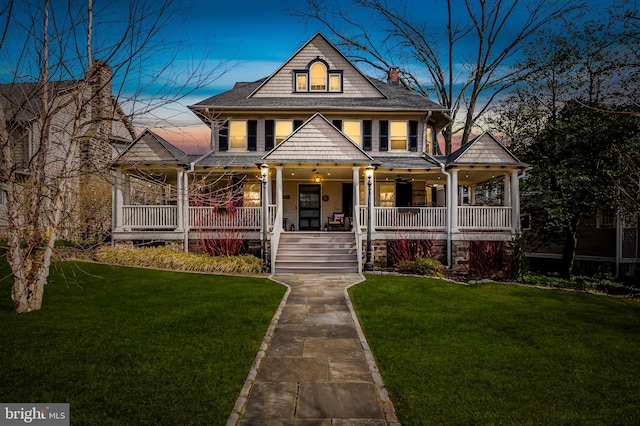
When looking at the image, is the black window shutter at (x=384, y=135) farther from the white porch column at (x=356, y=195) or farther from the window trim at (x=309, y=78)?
the white porch column at (x=356, y=195)

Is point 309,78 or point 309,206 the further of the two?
point 309,206

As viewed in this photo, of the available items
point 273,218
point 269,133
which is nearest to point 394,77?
point 269,133

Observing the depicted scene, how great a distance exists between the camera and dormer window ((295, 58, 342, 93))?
19.0m

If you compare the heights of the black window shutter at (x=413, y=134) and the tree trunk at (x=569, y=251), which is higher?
the black window shutter at (x=413, y=134)

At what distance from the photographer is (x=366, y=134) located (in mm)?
18641

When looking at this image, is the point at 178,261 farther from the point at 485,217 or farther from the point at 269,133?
the point at 485,217

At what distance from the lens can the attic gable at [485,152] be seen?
1538 cm

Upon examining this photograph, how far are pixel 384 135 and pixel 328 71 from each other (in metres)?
4.34

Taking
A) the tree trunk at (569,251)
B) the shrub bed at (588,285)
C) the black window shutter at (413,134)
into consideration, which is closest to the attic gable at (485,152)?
the black window shutter at (413,134)

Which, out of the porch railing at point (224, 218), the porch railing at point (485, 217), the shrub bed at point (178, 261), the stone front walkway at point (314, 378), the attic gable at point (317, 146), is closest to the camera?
the stone front walkway at point (314, 378)

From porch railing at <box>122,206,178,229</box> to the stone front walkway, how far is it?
917cm

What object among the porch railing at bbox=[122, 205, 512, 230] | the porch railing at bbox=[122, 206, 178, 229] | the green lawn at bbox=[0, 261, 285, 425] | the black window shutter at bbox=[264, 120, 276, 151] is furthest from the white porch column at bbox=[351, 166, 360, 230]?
the porch railing at bbox=[122, 206, 178, 229]

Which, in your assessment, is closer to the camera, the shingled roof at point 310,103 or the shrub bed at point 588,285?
the shrub bed at point 588,285

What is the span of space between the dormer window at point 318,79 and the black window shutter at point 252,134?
2840mm
